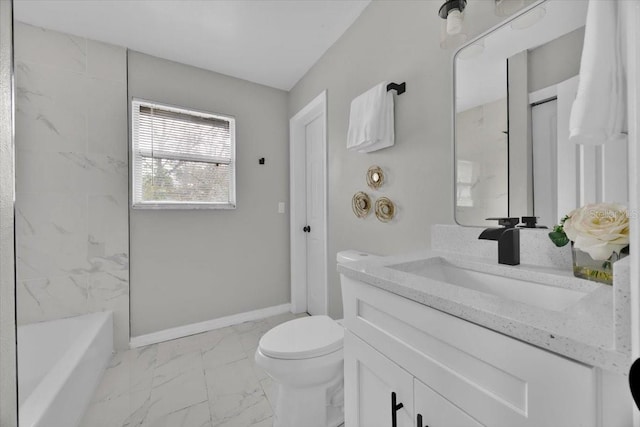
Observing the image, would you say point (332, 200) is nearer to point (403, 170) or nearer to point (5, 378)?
point (403, 170)

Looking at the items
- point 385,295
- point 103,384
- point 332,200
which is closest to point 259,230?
point 332,200

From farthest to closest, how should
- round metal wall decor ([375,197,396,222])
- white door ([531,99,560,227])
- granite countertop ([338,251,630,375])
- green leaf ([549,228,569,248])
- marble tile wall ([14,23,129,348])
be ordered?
marble tile wall ([14,23,129,348])
round metal wall decor ([375,197,396,222])
white door ([531,99,560,227])
green leaf ([549,228,569,248])
granite countertop ([338,251,630,375])

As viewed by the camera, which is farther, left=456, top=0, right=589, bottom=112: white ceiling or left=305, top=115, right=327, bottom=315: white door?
left=305, top=115, right=327, bottom=315: white door

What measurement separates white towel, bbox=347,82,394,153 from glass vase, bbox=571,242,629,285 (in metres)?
0.97

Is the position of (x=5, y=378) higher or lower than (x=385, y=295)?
lower

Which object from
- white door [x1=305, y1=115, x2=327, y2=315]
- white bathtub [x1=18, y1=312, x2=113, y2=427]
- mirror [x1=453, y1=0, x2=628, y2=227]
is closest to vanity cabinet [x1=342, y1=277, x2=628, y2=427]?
mirror [x1=453, y1=0, x2=628, y2=227]

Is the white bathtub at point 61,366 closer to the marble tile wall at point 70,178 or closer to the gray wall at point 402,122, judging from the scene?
the marble tile wall at point 70,178

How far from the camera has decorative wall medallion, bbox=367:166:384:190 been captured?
1.62 m

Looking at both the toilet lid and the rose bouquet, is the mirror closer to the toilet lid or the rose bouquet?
the rose bouquet

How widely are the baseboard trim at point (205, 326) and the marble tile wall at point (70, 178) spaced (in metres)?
0.13

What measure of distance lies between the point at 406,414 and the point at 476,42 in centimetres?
138

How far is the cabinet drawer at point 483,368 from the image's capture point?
1.40ft

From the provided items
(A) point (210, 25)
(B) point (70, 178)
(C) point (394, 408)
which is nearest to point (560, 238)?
(C) point (394, 408)

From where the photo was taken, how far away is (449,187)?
1.25 meters
